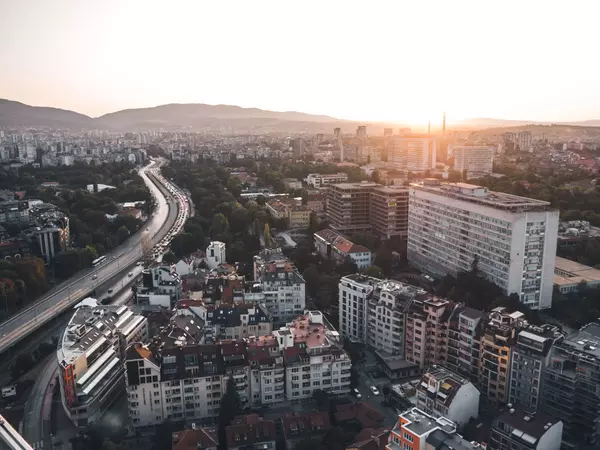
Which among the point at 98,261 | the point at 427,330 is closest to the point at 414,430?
the point at 427,330

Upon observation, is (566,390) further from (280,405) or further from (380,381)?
(280,405)

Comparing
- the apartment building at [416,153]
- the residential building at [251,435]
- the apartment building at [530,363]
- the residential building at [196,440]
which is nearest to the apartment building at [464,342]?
the apartment building at [530,363]

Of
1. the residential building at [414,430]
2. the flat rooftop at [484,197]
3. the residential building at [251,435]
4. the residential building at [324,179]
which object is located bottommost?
the residential building at [251,435]

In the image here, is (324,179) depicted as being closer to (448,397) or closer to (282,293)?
(282,293)

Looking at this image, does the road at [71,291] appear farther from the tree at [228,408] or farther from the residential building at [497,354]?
the residential building at [497,354]

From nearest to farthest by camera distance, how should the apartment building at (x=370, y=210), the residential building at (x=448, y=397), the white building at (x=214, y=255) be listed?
the residential building at (x=448, y=397)
the white building at (x=214, y=255)
the apartment building at (x=370, y=210)

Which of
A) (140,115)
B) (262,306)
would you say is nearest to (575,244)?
(262,306)

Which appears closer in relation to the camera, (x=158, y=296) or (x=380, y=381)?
(x=380, y=381)
